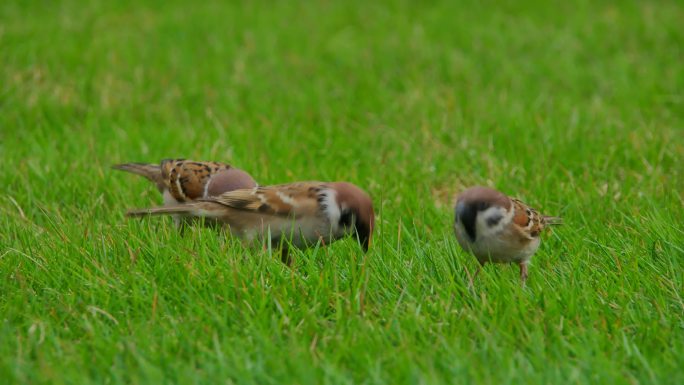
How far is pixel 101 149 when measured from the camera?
7574mm

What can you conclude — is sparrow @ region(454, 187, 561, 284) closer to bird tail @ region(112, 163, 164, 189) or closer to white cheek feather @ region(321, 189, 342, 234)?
white cheek feather @ region(321, 189, 342, 234)

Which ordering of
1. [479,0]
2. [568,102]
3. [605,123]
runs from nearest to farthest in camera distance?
[605,123], [568,102], [479,0]

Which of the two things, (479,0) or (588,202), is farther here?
(479,0)

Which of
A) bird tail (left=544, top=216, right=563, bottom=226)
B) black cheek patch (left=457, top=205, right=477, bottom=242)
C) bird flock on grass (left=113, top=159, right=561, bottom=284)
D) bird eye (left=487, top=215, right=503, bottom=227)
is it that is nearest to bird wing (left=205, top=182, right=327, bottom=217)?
bird flock on grass (left=113, top=159, right=561, bottom=284)

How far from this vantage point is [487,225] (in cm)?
488

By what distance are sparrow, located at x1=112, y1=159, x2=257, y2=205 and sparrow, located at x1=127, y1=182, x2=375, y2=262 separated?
1.03 feet

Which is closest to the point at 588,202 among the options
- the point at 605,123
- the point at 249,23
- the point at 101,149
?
the point at 605,123

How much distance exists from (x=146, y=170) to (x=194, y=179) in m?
0.56

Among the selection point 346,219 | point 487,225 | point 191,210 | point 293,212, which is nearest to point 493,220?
point 487,225

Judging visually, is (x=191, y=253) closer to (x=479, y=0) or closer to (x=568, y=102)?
(x=568, y=102)

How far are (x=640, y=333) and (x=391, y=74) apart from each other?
5.89 m

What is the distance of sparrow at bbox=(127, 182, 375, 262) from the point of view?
529 cm

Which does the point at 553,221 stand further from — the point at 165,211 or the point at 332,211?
the point at 165,211

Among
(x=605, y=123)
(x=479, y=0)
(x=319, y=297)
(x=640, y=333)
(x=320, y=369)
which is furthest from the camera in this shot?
(x=479, y=0)
